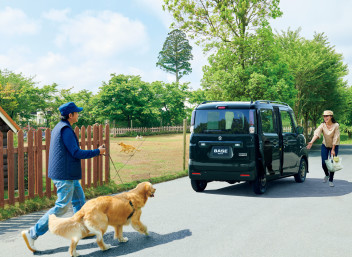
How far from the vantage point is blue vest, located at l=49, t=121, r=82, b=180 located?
480 cm

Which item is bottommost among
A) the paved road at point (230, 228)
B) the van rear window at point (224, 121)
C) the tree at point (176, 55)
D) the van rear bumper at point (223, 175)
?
the paved road at point (230, 228)

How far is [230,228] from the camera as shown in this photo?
5.73 m

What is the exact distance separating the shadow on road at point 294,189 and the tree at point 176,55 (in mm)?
67506

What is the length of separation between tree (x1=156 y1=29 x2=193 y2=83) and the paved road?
69140mm

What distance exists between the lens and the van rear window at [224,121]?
829cm

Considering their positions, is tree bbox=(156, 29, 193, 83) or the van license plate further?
tree bbox=(156, 29, 193, 83)

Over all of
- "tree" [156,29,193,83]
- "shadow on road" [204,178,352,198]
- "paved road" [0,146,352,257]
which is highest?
"tree" [156,29,193,83]

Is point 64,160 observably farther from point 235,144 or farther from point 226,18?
point 226,18

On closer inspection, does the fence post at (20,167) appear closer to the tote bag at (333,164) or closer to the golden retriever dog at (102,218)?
the golden retriever dog at (102,218)

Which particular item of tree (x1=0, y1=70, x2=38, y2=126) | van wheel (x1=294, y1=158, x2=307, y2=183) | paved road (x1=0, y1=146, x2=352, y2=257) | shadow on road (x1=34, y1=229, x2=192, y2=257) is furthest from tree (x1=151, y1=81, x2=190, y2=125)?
shadow on road (x1=34, y1=229, x2=192, y2=257)

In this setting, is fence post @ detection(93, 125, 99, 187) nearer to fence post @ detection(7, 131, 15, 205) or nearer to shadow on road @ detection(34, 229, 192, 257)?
fence post @ detection(7, 131, 15, 205)

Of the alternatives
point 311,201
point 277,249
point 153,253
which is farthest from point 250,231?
point 311,201

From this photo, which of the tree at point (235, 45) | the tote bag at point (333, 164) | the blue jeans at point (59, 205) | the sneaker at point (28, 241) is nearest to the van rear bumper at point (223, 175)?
the tote bag at point (333, 164)

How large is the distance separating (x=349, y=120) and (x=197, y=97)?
24.5m
